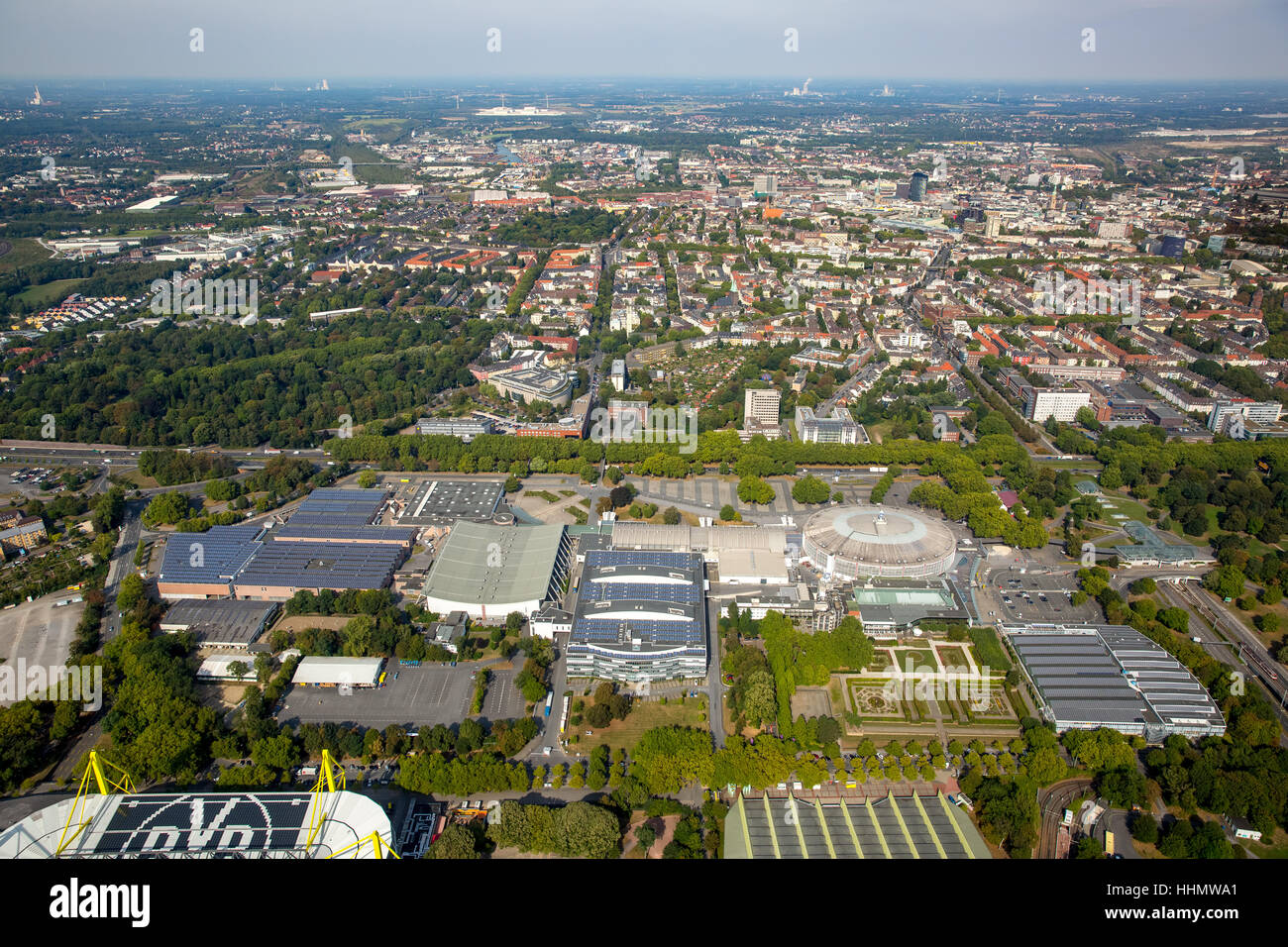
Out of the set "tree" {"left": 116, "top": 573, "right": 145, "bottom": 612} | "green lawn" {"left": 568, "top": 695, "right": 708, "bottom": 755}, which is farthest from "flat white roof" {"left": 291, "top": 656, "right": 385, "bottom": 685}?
"tree" {"left": 116, "top": 573, "right": 145, "bottom": 612}

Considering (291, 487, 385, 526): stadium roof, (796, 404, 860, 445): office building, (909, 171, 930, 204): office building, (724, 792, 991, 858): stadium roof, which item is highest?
(909, 171, 930, 204): office building

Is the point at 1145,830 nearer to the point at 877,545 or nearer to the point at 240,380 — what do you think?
the point at 877,545

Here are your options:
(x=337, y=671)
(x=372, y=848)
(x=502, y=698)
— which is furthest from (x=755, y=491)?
(x=372, y=848)

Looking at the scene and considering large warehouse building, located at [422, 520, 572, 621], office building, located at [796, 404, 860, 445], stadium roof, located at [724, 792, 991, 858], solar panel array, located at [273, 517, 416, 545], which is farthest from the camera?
office building, located at [796, 404, 860, 445]

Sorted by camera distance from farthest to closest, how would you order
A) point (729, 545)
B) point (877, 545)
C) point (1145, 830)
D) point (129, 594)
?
1. point (729, 545)
2. point (877, 545)
3. point (129, 594)
4. point (1145, 830)

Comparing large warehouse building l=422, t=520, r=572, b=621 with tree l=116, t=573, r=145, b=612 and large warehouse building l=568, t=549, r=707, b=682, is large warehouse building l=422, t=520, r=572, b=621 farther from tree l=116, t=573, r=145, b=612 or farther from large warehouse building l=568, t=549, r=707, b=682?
tree l=116, t=573, r=145, b=612

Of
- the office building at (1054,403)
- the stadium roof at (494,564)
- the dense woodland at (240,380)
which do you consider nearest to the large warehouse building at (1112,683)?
the stadium roof at (494,564)
